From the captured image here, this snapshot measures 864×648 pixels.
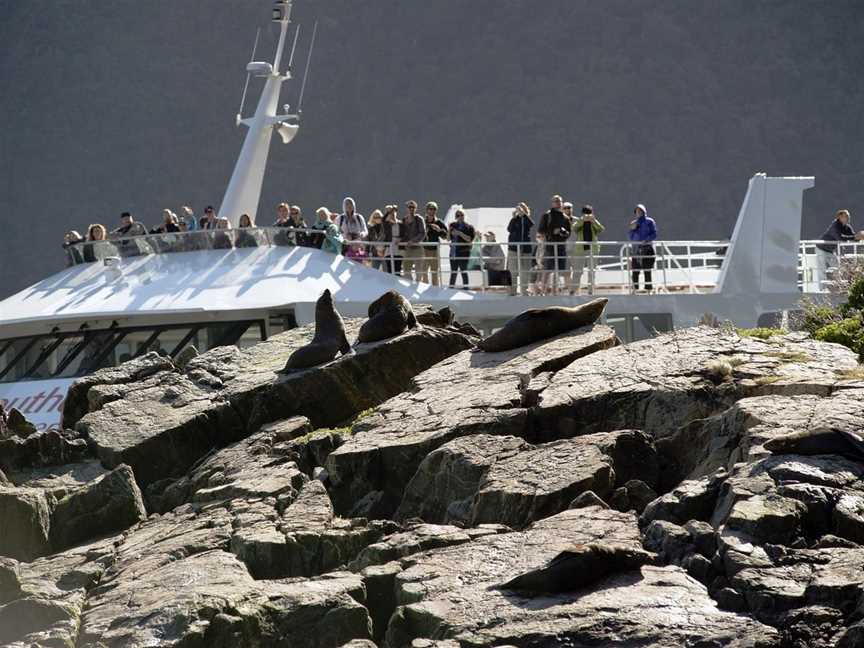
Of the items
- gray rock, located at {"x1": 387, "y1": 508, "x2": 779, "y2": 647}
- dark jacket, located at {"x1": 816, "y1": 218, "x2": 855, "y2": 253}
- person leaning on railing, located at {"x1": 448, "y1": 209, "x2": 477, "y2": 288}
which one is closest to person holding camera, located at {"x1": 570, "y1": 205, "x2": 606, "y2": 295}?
person leaning on railing, located at {"x1": 448, "y1": 209, "x2": 477, "y2": 288}

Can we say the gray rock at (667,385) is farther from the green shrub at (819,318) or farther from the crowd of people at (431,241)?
the crowd of people at (431,241)

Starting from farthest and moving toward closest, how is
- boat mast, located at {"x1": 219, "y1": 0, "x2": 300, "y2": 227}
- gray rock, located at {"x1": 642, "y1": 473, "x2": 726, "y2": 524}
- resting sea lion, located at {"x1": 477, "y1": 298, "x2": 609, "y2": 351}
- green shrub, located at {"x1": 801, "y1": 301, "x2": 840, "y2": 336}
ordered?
boat mast, located at {"x1": 219, "y1": 0, "x2": 300, "y2": 227}
green shrub, located at {"x1": 801, "y1": 301, "x2": 840, "y2": 336}
resting sea lion, located at {"x1": 477, "y1": 298, "x2": 609, "y2": 351}
gray rock, located at {"x1": 642, "y1": 473, "x2": 726, "y2": 524}

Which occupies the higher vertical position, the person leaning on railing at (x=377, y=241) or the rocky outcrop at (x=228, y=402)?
the person leaning on railing at (x=377, y=241)

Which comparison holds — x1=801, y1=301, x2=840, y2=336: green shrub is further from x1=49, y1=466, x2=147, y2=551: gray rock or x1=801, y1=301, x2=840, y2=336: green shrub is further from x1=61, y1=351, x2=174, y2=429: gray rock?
x1=49, y1=466, x2=147, y2=551: gray rock

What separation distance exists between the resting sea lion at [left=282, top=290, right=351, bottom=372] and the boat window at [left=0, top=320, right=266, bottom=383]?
9.01 meters

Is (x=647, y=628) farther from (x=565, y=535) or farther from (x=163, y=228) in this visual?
(x=163, y=228)

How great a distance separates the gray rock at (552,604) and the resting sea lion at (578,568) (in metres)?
0.08

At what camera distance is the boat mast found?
36.4 metres

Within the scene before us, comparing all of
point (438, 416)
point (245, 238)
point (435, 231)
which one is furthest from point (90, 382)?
point (435, 231)

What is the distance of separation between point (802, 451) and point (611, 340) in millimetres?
5361

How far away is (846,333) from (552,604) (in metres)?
8.19

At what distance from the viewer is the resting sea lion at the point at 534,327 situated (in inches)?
753

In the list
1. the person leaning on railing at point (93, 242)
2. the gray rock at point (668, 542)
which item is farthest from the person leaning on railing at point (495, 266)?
the gray rock at point (668, 542)

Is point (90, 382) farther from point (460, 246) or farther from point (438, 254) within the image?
point (460, 246)
